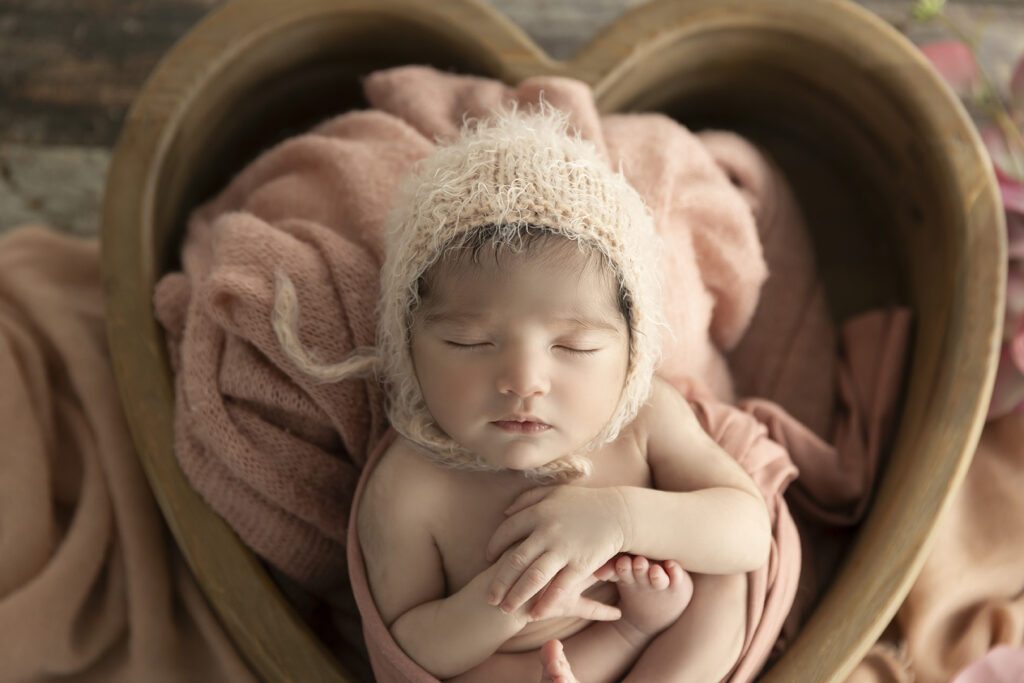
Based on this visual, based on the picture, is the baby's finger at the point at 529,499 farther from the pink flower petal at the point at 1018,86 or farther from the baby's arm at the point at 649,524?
the pink flower petal at the point at 1018,86

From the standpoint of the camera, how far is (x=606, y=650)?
1.14 meters

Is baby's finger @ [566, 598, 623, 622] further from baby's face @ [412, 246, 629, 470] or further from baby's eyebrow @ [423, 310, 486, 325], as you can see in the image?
baby's eyebrow @ [423, 310, 486, 325]

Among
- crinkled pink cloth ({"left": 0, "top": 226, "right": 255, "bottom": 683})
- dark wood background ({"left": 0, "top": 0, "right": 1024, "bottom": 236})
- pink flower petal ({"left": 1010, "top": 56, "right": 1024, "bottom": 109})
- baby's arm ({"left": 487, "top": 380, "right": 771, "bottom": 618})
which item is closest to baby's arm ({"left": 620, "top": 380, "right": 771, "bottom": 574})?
baby's arm ({"left": 487, "top": 380, "right": 771, "bottom": 618})

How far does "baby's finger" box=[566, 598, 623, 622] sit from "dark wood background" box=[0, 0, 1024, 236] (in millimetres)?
1314

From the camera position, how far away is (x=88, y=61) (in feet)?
6.47

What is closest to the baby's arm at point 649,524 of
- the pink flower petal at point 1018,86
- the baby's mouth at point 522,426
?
the baby's mouth at point 522,426

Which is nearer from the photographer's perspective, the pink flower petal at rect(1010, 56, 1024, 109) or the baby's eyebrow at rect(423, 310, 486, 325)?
the baby's eyebrow at rect(423, 310, 486, 325)

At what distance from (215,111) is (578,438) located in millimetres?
870

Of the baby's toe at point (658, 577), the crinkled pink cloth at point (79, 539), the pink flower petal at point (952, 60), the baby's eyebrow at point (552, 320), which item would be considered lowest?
the crinkled pink cloth at point (79, 539)

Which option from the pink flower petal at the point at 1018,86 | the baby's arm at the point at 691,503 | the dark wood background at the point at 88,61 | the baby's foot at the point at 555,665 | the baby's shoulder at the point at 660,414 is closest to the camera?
the baby's foot at the point at 555,665

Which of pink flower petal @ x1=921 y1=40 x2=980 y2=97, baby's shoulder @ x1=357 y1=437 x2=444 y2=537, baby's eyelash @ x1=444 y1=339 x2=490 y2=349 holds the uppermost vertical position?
pink flower petal @ x1=921 y1=40 x2=980 y2=97

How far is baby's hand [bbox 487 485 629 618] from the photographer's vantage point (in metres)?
1.03

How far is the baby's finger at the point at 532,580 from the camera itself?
1.02m

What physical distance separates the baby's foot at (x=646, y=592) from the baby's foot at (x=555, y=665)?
11 centimetres
